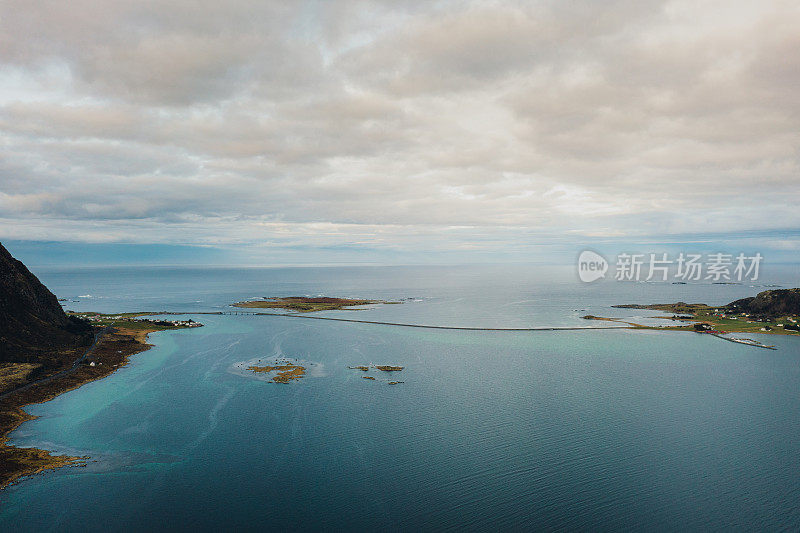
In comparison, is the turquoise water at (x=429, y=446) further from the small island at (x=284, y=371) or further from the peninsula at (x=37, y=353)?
the small island at (x=284, y=371)

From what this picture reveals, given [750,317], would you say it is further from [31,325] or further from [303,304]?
[31,325]

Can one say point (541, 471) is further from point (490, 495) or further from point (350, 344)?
point (350, 344)

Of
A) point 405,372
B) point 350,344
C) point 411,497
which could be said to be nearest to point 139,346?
point 350,344

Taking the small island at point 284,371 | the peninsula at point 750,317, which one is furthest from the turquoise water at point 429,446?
the peninsula at point 750,317

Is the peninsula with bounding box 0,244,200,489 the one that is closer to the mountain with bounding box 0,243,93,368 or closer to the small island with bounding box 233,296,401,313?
the mountain with bounding box 0,243,93,368

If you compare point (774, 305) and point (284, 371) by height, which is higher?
point (774, 305)

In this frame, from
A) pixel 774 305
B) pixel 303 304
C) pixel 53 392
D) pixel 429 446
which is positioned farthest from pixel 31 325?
pixel 774 305
